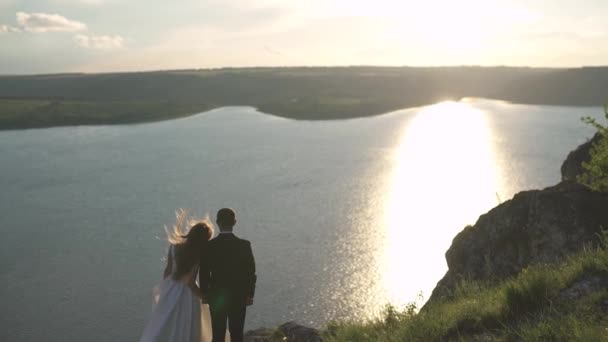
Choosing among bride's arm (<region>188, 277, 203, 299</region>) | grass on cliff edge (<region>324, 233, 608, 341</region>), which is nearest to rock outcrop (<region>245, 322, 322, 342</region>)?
grass on cliff edge (<region>324, 233, 608, 341</region>)

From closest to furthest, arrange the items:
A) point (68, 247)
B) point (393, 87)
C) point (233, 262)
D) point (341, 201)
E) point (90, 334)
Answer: point (233, 262)
point (90, 334)
point (68, 247)
point (341, 201)
point (393, 87)

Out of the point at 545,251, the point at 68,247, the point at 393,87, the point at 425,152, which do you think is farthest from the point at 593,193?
the point at 393,87

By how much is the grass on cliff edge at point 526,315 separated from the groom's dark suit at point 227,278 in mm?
1770

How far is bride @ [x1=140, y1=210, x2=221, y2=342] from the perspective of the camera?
661 centimetres

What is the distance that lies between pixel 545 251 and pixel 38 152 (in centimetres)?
5847

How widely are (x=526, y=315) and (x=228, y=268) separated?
349 centimetres

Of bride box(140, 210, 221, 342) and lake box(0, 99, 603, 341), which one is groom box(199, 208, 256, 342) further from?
lake box(0, 99, 603, 341)

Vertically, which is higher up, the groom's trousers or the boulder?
the groom's trousers

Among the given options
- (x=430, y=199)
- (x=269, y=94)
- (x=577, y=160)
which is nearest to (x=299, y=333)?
(x=577, y=160)

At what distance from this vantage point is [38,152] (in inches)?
2301

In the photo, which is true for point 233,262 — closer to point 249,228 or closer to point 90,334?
point 90,334

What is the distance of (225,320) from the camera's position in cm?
663

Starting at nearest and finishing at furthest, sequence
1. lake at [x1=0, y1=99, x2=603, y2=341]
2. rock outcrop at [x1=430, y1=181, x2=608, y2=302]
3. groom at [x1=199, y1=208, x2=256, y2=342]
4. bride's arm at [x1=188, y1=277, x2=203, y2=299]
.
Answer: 1. groom at [x1=199, y1=208, x2=256, y2=342]
2. bride's arm at [x1=188, y1=277, x2=203, y2=299]
3. rock outcrop at [x1=430, y1=181, x2=608, y2=302]
4. lake at [x1=0, y1=99, x2=603, y2=341]

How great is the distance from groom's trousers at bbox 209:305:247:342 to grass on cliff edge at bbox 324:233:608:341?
160cm
